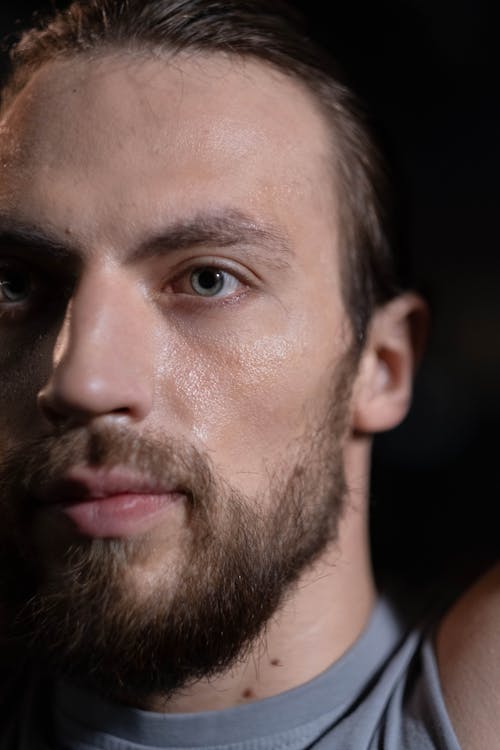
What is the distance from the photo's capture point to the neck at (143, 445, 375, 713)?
5.46 feet

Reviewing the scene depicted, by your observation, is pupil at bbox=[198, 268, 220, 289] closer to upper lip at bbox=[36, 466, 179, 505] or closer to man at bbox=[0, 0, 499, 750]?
man at bbox=[0, 0, 499, 750]

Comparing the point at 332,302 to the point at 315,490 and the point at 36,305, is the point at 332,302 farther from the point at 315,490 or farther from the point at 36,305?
the point at 36,305

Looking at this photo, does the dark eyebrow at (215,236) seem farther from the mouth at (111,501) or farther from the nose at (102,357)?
the mouth at (111,501)

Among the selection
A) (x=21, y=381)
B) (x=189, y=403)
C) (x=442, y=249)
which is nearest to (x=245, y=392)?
(x=189, y=403)

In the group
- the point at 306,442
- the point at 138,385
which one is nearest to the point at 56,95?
the point at 138,385

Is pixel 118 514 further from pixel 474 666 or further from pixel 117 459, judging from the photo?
pixel 474 666

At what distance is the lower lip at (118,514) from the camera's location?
4.85 ft

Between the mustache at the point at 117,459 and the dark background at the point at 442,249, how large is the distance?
3.15 feet

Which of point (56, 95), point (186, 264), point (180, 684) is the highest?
point (56, 95)

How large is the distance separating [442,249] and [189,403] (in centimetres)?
106

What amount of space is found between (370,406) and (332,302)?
221 millimetres

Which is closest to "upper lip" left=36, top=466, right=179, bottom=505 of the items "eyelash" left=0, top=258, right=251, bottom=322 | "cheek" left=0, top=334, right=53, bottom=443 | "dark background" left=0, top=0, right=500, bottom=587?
"cheek" left=0, top=334, right=53, bottom=443

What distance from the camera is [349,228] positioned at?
181 centimetres

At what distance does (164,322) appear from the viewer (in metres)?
1.57
